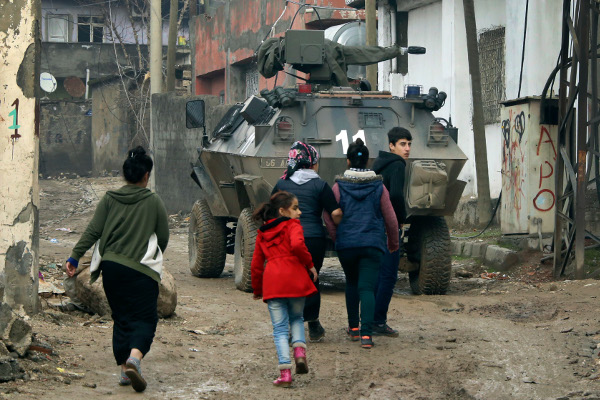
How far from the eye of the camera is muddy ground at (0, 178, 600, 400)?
20.0ft

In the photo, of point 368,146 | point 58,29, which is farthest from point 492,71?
point 58,29

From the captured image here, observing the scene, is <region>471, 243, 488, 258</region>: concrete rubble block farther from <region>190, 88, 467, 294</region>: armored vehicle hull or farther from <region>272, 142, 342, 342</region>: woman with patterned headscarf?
<region>272, 142, 342, 342</region>: woman with patterned headscarf

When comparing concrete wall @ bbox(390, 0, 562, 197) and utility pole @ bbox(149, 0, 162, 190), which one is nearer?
concrete wall @ bbox(390, 0, 562, 197)

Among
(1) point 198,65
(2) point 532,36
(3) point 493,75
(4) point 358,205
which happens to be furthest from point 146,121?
(4) point 358,205

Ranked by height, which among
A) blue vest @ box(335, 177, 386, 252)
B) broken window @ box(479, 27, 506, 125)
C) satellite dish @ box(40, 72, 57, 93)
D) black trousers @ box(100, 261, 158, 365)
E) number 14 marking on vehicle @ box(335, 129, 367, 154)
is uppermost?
satellite dish @ box(40, 72, 57, 93)

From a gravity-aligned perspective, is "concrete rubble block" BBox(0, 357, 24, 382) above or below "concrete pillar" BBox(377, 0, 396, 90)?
below

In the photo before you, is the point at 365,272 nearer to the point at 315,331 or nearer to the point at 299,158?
the point at 315,331

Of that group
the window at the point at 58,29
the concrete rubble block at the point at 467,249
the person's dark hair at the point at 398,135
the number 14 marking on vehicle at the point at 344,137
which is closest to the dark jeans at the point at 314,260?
the person's dark hair at the point at 398,135

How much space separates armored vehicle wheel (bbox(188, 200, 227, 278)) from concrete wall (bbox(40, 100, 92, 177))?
23.7 m

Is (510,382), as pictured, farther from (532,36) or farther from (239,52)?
(239,52)

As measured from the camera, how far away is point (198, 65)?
32.9 meters

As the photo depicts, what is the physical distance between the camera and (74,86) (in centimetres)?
4000

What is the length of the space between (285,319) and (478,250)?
751 centimetres

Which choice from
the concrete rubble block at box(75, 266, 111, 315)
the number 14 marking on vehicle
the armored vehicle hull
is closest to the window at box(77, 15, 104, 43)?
the armored vehicle hull
